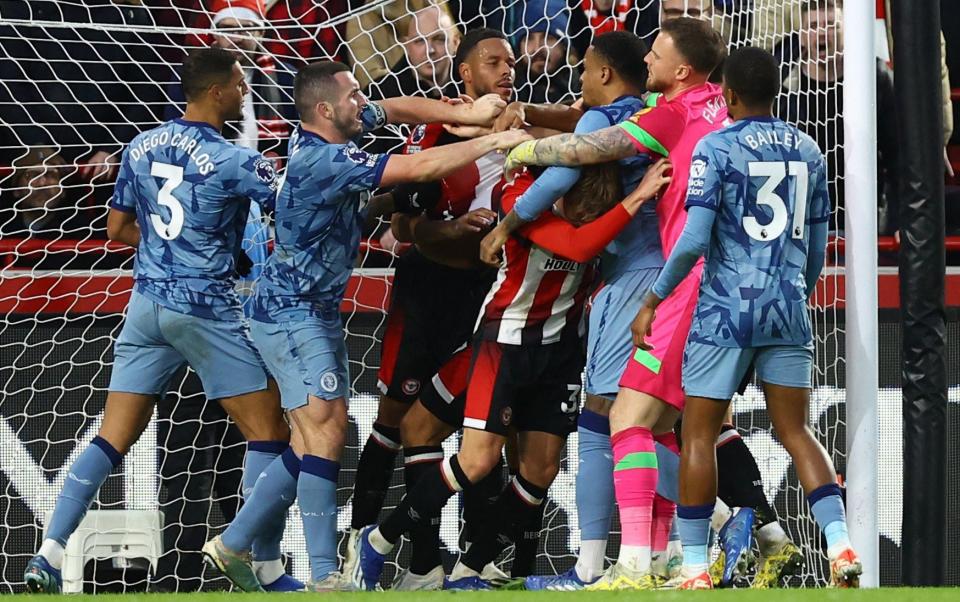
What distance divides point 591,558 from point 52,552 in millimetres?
1873

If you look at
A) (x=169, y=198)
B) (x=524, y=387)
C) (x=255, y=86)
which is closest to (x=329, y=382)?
(x=524, y=387)

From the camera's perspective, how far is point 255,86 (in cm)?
679

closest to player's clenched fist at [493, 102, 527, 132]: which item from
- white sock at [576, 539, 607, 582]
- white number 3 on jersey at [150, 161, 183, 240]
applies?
white number 3 on jersey at [150, 161, 183, 240]

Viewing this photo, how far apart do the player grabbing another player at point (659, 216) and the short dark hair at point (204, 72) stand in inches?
44.4

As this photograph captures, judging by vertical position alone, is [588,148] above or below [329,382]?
above

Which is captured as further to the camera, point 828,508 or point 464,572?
point 464,572

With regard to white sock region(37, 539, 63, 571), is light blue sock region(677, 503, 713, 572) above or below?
above

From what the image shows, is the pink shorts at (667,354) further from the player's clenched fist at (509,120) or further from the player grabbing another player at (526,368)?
the player's clenched fist at (509,120)

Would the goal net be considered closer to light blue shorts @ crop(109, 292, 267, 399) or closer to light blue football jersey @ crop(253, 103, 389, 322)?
light blue shorts @ crop(109, 292, 267, 399)

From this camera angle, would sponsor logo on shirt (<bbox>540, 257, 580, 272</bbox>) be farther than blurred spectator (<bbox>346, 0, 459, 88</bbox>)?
No

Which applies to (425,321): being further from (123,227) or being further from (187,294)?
(123,227)

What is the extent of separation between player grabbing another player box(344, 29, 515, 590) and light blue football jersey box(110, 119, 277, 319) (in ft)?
2.09

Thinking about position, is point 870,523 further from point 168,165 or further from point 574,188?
point 168,165

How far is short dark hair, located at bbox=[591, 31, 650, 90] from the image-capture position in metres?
5.12
